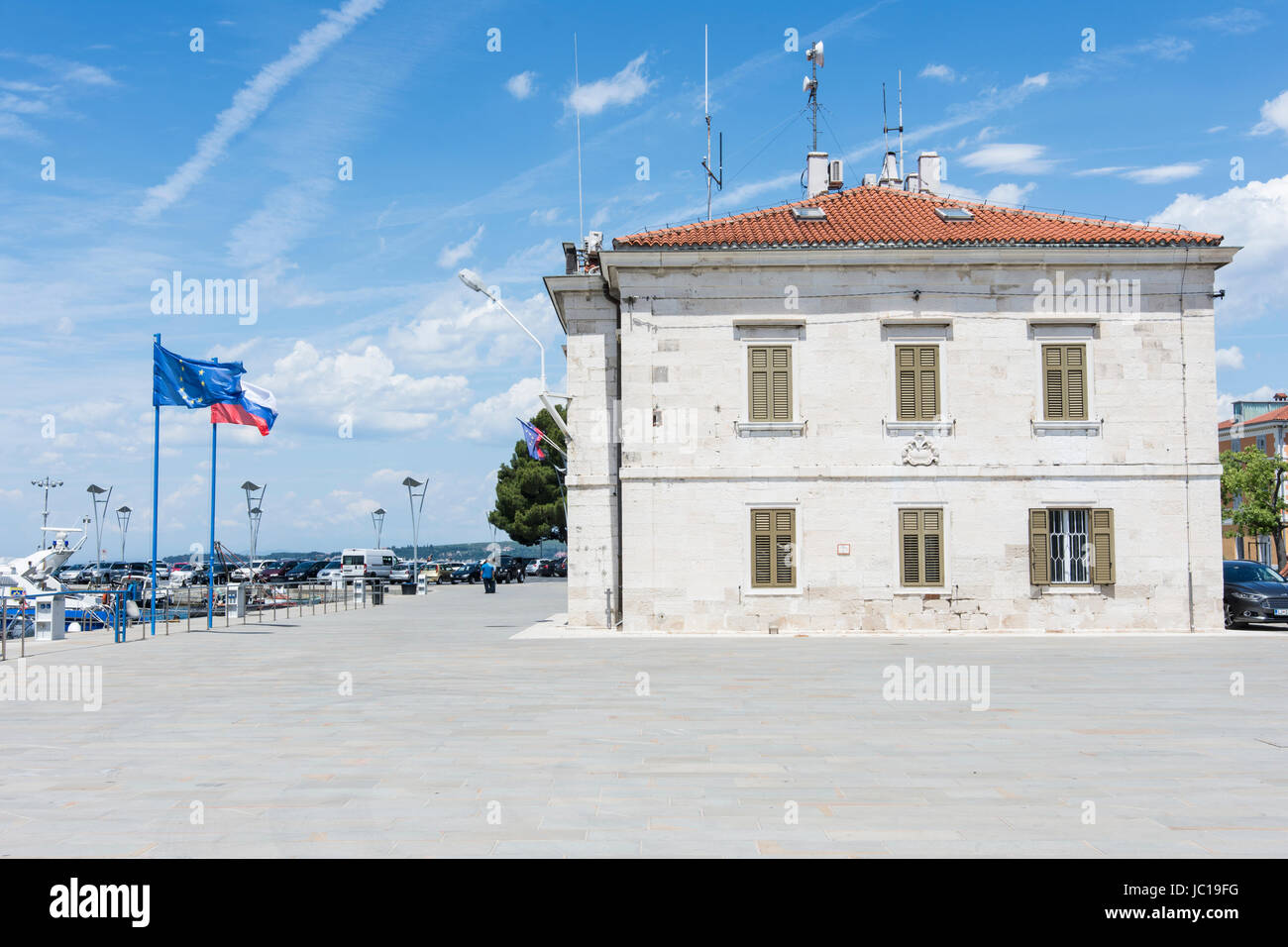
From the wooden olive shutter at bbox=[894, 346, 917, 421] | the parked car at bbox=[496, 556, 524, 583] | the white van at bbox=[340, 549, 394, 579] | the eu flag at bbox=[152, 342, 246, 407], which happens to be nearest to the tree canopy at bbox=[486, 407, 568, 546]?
the parked car at bbox=[496, 556, 524, 583]

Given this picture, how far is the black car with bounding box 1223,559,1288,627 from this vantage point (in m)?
24.5

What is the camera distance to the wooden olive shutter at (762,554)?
2323cm

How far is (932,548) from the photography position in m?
23.2

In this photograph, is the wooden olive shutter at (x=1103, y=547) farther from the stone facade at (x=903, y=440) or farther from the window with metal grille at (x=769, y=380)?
the window with metal grille at (x=769, y=380)

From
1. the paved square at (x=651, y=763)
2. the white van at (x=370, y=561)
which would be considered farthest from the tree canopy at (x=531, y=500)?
the paved square at (x=651, y=763)

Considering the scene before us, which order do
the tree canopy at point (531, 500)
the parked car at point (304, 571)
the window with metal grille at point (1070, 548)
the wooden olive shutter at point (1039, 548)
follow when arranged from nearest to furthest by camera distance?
the wooden olive shutter at point (1039, 548) → the window with metal grille at point (1070, 548) → the parked car at point (304, 571) → the tree canopy at point (531, 500)

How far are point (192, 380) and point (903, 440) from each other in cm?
1705

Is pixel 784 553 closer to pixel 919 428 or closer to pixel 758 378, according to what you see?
pixel 758 378

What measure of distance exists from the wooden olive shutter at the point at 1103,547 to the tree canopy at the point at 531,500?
56472mm

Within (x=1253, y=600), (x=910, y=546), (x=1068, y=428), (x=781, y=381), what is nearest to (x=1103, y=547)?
(x=1068, y=428)
